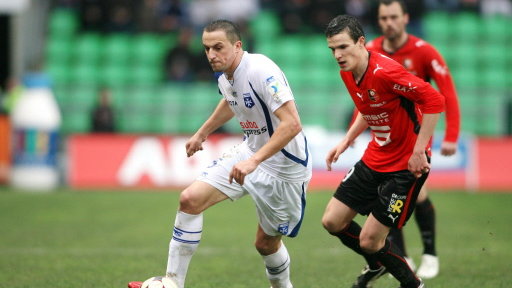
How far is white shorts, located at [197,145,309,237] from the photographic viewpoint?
20.5ft

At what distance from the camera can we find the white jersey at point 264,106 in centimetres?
593

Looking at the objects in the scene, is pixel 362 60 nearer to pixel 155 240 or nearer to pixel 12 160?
pixel 155 240

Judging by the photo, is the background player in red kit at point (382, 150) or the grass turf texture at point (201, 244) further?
the grass turf texture at point (201, 244)

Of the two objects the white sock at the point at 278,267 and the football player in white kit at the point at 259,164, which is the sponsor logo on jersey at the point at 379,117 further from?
the white sock at the point at 278,267

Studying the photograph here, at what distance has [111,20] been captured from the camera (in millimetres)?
19969

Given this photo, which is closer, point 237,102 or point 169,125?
point 237,102

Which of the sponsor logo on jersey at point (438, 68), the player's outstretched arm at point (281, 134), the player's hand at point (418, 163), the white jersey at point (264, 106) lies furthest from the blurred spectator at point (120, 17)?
the player's hand at point (418, 163)

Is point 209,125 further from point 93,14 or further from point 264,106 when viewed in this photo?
point 93,14

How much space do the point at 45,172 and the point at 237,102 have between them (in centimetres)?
1067

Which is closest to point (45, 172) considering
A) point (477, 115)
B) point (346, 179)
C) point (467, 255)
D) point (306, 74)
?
point (306, 74)

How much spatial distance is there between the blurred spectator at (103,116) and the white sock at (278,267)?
10.9 metres

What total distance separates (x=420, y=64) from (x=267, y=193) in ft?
7.52

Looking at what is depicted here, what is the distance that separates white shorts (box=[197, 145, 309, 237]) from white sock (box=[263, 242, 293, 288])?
0.21 meters

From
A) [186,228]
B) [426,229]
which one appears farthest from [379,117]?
[426,229]
